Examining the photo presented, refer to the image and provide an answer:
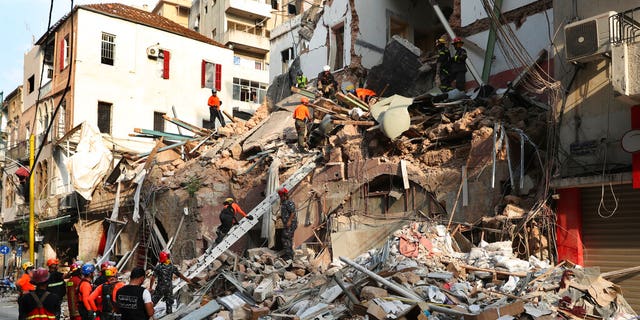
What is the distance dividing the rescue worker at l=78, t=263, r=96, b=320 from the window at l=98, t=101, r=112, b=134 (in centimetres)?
2353

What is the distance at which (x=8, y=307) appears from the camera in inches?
730

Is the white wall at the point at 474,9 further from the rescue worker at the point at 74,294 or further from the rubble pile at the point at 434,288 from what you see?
the rescue worker at the point at 74,294

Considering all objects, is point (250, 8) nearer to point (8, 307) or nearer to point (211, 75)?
point (211, 75)

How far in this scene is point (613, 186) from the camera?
1029 centimetres

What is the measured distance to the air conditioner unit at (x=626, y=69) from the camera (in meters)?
9.42

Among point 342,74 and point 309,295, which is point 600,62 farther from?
point 342,74

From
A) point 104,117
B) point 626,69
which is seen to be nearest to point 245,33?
point 104,117

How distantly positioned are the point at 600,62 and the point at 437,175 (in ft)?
12.4

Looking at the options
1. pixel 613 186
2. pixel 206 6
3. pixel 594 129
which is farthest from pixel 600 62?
pixel 206 6

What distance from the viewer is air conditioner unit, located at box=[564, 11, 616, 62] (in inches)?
404

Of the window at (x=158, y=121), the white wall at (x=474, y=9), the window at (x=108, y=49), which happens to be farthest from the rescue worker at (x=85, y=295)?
the window at (x=158, y=121)

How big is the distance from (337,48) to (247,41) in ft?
71.4

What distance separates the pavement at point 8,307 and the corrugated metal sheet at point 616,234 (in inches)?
514

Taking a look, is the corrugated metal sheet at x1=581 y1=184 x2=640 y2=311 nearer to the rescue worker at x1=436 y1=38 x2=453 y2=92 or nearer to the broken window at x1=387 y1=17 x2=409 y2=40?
the rescue worker at x1=436 y1=38 x2=453 y2=92
